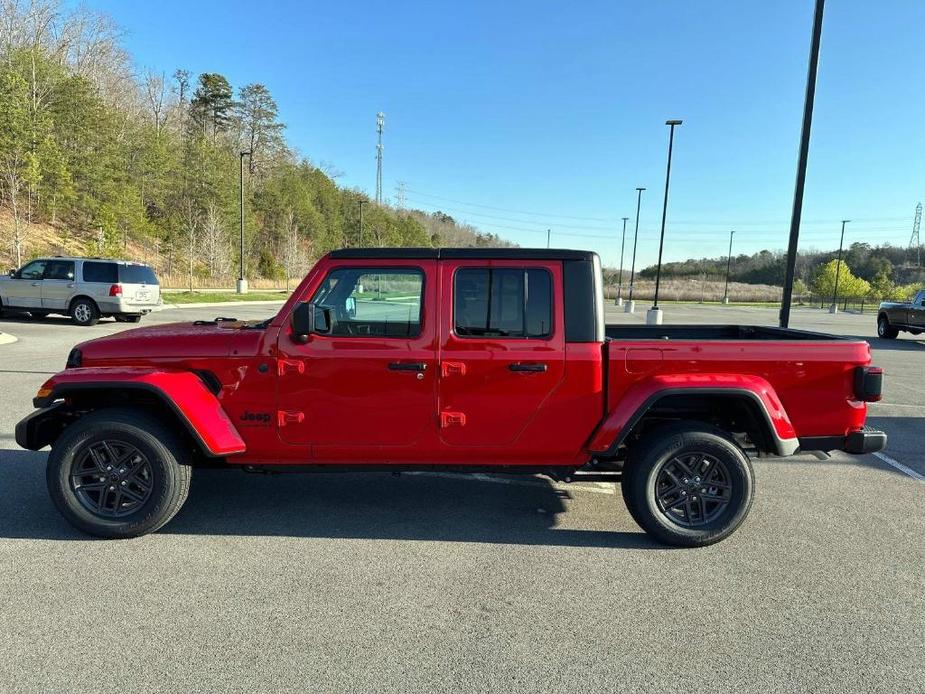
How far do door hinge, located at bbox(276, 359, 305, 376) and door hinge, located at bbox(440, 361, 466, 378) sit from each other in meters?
0.92

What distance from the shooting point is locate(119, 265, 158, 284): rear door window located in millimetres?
16334

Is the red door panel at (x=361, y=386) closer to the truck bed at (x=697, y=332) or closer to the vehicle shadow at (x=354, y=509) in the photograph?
the vehicle shadow at (x=354, y=509)

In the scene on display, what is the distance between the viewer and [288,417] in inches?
150

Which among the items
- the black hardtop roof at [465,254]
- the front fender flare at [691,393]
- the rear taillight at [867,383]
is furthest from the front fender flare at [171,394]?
the rear taillight at [867,383]

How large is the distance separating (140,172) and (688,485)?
5407 cm

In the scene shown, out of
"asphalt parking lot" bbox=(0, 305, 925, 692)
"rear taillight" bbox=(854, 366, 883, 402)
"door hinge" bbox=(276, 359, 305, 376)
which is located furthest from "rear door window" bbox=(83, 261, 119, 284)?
"rear taillight" bbox=(854, 366, 883, 402)

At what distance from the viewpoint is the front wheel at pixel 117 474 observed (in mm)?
3693

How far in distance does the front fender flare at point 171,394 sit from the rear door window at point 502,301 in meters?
1.67

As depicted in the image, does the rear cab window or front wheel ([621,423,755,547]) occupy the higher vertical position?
the rear cab window

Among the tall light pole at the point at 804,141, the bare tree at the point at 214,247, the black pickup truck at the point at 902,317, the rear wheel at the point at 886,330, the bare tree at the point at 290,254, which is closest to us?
the tall light pole at the point at 804,141

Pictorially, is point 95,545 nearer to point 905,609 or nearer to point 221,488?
point 221,488

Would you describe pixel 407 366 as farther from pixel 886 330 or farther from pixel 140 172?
pixel 140 172

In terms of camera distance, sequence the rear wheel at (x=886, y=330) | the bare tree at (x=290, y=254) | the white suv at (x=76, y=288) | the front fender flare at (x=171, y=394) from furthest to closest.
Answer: the bare tree at (x=290, y=254) < the rear wheel at (x=886, y=330) < the white suv at (x=76, y=288) < the front fender flare at (x=171, y=394)

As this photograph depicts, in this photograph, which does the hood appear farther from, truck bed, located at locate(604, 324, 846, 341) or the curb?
the curb
